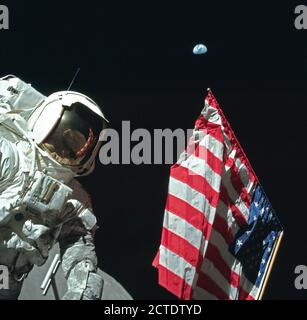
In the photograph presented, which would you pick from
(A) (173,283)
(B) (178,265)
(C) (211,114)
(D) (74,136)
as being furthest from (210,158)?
(D) (74,136)

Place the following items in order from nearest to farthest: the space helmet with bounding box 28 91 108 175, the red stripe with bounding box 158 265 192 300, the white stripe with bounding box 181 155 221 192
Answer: the space helmet with bounding box 28 91 108 175
the red stripe with bounding box 158 265 192 300
the white stripe with bounding box 181 155 221 192

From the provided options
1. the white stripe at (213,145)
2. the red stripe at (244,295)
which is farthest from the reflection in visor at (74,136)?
the red stripe at (244,295)

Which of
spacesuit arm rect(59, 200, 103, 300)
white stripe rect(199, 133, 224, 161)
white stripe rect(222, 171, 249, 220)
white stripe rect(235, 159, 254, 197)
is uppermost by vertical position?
white stripe rect(199, 133, 224, 161)

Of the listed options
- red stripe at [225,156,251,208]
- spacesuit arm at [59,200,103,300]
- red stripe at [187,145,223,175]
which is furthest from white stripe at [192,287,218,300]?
spacesuit arm at [59,200,103,300]

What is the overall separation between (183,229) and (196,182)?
29 centimetres

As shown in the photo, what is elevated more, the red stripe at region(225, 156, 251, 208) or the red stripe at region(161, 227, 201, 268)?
the red stripe at region(225, 156, 251, 208)

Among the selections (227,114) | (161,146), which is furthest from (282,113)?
(161,146)

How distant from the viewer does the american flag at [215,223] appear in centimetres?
730

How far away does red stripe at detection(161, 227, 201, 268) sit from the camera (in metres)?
7.27

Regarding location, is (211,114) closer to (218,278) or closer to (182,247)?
(182,247)

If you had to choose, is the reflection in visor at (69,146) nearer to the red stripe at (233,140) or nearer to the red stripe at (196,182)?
the red stripe at (196,182)

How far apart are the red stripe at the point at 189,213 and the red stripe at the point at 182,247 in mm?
113

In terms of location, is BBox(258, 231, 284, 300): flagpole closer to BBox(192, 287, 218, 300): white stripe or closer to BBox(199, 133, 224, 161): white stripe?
BBox(192, 287, 218, 300): white stripe

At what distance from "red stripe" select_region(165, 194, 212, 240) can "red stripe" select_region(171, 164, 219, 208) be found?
0.10 m
